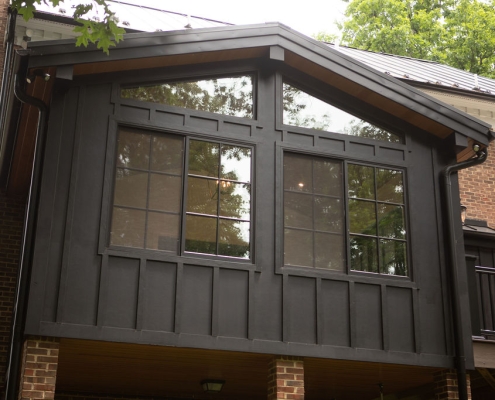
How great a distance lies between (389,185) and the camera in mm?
11078

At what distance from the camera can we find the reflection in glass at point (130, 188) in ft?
31.6

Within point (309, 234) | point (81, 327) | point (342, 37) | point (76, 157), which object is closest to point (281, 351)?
point (309, 234)

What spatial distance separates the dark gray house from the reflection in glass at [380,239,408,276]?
0.03 m

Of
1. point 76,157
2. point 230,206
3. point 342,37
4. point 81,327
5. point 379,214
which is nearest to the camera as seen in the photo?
point 81,327

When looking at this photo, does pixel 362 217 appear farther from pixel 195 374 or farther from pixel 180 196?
pixel 195 374

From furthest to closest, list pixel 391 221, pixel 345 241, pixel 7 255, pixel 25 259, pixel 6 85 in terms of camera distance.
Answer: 1. pixel 6 85
2. pixel 7 255
3. pixel 391 221
4. pixel 345 241
5. pixel 25 259

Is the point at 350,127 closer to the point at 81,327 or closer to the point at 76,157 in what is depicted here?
the point at 76,157

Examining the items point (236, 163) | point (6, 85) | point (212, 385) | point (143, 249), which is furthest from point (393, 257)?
point (6, 85)

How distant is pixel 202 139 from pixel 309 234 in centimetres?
196

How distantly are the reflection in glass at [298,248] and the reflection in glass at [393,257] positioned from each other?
42.7 inches

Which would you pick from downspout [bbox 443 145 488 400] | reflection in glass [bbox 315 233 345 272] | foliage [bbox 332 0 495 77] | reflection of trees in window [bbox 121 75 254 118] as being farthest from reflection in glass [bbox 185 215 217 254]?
foliage [bbox 332 0 495 77]

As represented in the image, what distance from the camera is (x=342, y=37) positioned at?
33.1 meters

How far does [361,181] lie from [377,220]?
2.02 feet

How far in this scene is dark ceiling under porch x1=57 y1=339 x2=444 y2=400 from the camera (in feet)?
32.0
